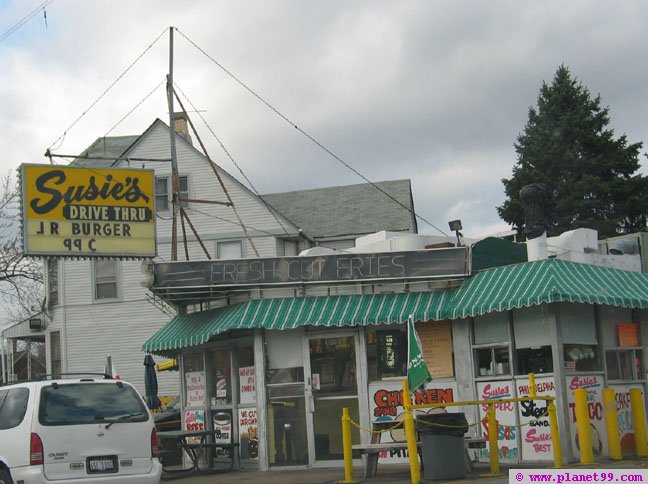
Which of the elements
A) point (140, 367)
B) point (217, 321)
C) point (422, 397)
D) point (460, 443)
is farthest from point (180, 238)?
point (460, 443)

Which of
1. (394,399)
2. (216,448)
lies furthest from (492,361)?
(216,448)

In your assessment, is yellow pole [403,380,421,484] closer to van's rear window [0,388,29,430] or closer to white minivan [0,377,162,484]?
white minivan [0,377,162,484]

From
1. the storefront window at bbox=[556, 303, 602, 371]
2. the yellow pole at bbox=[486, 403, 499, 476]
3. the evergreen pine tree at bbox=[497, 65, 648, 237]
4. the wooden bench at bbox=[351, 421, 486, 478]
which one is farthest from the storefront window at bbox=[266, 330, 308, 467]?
the evergreen pine tree at bbox=[497, 65, 648, 237]

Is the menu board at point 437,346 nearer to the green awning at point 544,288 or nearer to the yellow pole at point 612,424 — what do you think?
the green awning at point 544,288

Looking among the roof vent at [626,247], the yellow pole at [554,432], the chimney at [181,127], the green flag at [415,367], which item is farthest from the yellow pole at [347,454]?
the chimney at [181,127]

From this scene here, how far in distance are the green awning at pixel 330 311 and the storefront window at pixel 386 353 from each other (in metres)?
0.59

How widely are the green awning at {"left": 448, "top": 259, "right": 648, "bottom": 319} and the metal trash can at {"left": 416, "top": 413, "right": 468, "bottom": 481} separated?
2.40 metres

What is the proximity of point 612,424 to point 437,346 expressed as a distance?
320 cm

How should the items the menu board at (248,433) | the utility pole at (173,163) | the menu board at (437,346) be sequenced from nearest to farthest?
1. the menu board at (437,346)
2. the menu board at (248,433)
3. the utility pole at (173,163)

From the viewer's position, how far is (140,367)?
34.4 m

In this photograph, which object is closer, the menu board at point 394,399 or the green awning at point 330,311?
the green awning at point 330,311

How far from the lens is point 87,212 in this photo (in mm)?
20344

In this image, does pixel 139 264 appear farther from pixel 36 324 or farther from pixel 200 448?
pixel 200 448

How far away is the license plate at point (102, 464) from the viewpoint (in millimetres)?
11719
